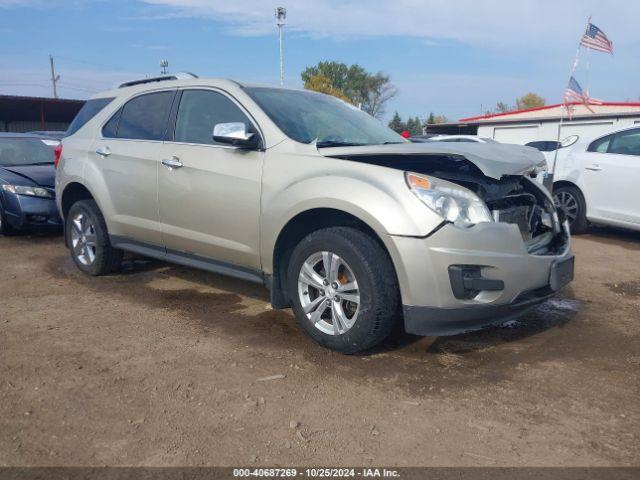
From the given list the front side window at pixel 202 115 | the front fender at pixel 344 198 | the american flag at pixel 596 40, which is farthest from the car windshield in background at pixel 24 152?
the american flag at pixel 596 40

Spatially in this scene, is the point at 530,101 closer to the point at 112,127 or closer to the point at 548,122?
the point at 548,122

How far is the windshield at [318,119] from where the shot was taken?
4.14m

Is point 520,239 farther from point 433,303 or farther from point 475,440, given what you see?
point 475,440

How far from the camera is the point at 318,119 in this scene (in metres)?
4.41

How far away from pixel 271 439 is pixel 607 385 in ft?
6.45

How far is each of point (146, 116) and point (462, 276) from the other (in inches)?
125

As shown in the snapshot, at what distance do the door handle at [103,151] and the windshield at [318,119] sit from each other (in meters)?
1.58

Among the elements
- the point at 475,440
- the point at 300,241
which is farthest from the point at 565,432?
the point at 300,241

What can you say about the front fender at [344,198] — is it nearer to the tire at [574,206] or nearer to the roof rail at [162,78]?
the roof rail at [162,78]

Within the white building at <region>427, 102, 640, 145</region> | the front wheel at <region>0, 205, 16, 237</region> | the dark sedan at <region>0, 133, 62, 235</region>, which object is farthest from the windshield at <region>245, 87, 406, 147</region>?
the white building at <region>427, 102, 640, 145</region>

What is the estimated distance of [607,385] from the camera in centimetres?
327

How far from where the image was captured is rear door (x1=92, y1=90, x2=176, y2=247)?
15.5 ft

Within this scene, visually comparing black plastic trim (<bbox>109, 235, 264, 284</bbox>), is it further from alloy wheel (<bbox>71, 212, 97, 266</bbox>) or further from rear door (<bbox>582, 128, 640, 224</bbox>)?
Answer: rear door (<bbox>582, 128, 640, 224</bbox>)

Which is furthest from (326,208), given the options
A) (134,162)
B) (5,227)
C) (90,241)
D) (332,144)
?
(5,227)
